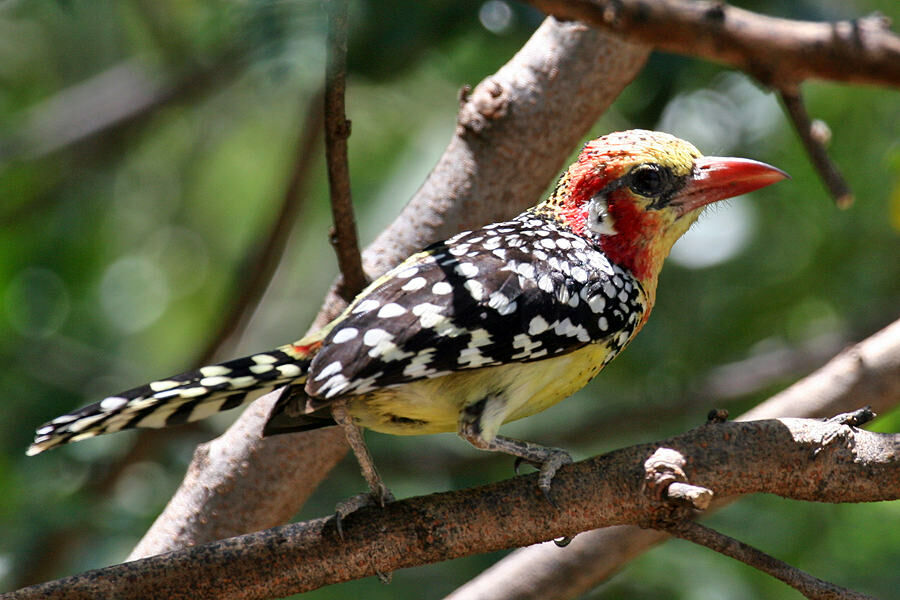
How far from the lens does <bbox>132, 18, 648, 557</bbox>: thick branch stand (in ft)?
12.7

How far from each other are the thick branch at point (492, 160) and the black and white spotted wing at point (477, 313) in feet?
2.12

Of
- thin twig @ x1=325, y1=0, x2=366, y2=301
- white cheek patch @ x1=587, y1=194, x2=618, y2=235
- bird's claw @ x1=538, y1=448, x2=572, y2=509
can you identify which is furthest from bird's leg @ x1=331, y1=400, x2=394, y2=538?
white cheek patch @ x1=587, y1=194, x2=618, y2=235

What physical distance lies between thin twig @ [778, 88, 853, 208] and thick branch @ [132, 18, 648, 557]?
1159 mm

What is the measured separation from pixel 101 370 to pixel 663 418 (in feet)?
9.52

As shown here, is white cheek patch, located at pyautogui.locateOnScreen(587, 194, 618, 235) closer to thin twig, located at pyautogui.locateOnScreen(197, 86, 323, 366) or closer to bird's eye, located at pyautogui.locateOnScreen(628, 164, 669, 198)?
bird's eye, located at pyautogui.locateOnScreen(628, 164, 669, 198)

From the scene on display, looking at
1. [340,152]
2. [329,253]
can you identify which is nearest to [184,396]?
[340,152]

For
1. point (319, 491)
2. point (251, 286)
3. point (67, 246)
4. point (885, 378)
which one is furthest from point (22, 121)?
point (885, 378)

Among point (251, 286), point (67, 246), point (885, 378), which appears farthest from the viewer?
point (67, 246)

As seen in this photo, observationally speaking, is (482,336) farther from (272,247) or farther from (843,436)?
(272,247)

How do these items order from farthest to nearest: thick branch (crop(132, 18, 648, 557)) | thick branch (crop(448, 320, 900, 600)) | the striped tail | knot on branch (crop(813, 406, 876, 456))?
1. thick branch (crop(132, 18, 648, 557))
2. thick branch (crop(448, 320, 900, 600))
3. the striped tail
4. knot on branch (crop(813, 406, 876, 456))

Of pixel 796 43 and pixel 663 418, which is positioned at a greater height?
pixel 796 43

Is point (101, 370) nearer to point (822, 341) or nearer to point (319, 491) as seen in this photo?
point (319, 491)

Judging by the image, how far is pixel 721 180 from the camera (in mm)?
3469

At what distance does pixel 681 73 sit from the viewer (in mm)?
4555
